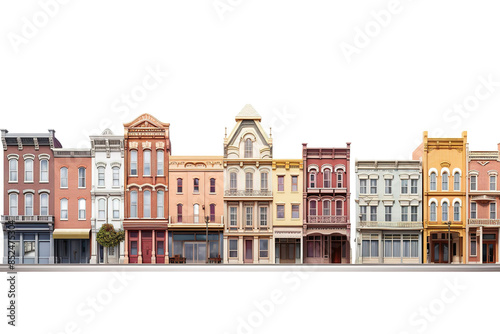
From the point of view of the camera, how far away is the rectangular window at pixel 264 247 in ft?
139

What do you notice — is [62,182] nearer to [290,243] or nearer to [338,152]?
[290,243]

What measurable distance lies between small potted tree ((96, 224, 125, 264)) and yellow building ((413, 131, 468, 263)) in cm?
2419

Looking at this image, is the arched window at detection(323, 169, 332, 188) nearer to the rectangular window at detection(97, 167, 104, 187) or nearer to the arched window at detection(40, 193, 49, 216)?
the rectangular window at detection(97, 167, 104, 187)

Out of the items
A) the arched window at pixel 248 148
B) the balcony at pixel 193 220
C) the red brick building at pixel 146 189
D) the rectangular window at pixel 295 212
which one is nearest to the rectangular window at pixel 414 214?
the rectangular window at pixel 295 212

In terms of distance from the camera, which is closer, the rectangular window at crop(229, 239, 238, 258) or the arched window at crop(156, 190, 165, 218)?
the rectangular window at crop(229, 239, 238, 258)

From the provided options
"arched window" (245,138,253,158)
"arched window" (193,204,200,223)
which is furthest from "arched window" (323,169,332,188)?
"arched window" (193,204,200,223)

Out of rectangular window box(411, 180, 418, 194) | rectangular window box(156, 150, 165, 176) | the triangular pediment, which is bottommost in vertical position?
rectangular window box(411, 180, 418, 194)

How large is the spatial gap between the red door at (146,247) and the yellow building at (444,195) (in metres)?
21.9

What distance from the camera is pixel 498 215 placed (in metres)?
42.7

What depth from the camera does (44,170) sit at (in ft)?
138

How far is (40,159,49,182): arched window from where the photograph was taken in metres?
42.1

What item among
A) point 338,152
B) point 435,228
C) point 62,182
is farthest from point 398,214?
point 62,182

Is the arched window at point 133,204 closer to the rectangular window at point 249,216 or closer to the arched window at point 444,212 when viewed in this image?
the rectangular window at point 249,216

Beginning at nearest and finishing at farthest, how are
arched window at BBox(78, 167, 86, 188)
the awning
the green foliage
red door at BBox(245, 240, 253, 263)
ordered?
1. the green foliage
2. the awning
3. red door at BBox(245, 240, 253, 263)
4. arched window at BBox(78, 167, 86, 188)
